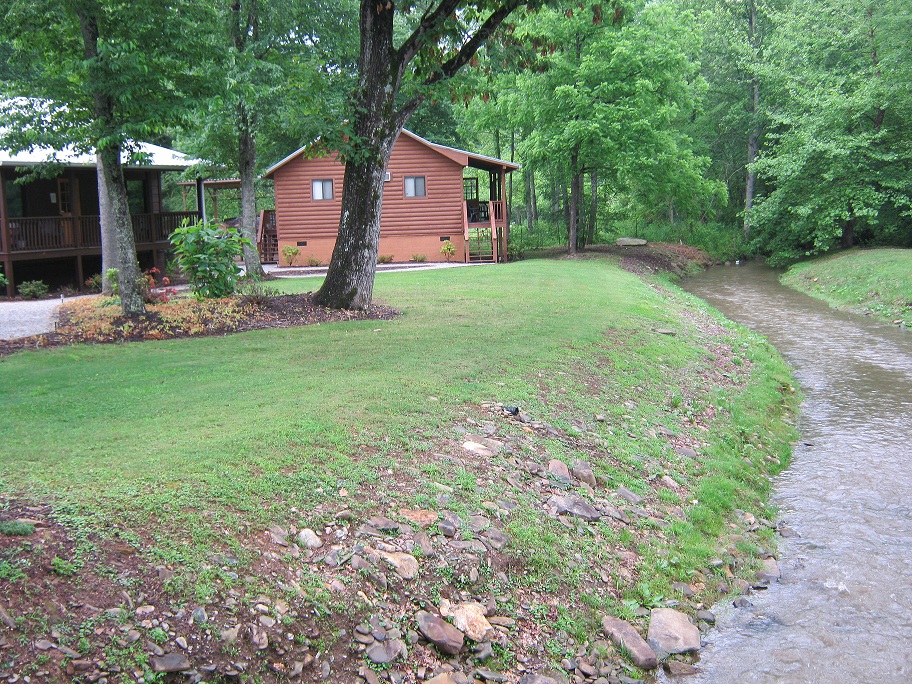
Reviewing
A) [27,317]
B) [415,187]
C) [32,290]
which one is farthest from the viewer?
[415,187]

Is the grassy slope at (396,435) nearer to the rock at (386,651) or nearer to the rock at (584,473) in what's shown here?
the rock at (584,473)

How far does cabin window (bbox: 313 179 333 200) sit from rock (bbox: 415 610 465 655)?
27.7m

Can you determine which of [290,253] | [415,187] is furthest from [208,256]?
[415,187]

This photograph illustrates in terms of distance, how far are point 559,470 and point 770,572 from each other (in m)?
2.09

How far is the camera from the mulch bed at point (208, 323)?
38.8ft

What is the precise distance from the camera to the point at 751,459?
9.62 meters

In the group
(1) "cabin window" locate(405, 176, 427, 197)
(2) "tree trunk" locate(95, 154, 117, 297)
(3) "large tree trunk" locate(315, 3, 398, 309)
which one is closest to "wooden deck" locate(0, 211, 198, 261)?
(2) "tree trunk" locate(95, 154, 117, 297)

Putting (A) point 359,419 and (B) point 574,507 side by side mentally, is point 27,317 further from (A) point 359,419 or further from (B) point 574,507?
(B) point 574,507

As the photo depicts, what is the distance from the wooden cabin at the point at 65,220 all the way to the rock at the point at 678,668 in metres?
17.8

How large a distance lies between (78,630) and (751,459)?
25.8ft

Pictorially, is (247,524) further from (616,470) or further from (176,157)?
(176,157)

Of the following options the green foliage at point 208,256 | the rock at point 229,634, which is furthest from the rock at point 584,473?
the green foliage at point 208,256

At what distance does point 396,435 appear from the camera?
745 centimetres

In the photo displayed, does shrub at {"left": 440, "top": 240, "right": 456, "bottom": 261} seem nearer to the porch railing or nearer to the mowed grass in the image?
the porch railing
